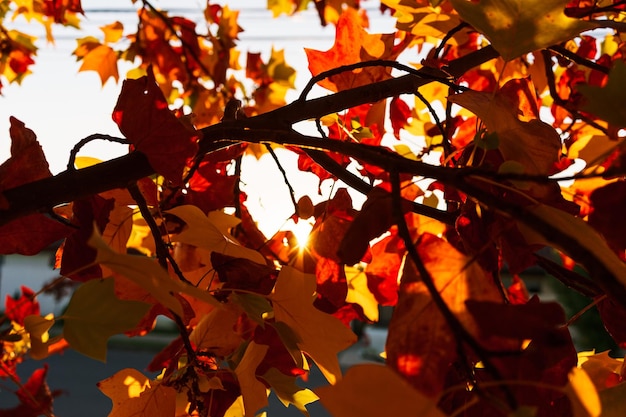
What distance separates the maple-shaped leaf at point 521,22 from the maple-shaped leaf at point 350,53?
298 millimetres

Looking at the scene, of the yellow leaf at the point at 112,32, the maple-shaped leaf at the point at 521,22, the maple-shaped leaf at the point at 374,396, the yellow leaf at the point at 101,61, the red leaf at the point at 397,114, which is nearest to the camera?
the maple-shaped leaf at the point at 374,396

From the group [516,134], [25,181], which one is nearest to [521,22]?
A: [516,134]

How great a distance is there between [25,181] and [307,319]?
0.19 metres

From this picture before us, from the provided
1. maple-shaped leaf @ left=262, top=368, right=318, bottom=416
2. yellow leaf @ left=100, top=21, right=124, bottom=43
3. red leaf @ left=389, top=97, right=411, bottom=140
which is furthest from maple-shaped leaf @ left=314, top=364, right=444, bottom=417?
yellow leaf @ left=100, top=21, right=124, bottom=43

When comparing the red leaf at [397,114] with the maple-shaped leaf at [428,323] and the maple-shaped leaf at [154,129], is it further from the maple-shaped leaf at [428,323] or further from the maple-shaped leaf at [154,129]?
the maple-shaped leaf at [428,323]

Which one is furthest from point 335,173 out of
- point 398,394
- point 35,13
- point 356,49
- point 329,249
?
point 35,13

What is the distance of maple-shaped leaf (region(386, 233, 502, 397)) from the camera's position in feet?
0.76

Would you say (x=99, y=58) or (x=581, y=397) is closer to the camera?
(x=581, y=397)

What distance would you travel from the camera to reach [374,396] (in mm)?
186

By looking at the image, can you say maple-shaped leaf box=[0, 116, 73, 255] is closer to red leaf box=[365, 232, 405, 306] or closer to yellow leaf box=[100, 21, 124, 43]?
red leaf box=[365, 232, 405, 306]

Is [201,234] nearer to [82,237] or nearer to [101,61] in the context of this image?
[82,237]

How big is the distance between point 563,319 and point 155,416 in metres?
0.33

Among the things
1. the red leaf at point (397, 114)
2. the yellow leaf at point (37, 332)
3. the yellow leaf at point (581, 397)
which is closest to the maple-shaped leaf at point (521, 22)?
the yellow leaf at point (581, 397)

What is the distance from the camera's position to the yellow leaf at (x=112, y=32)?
4.07 feet
